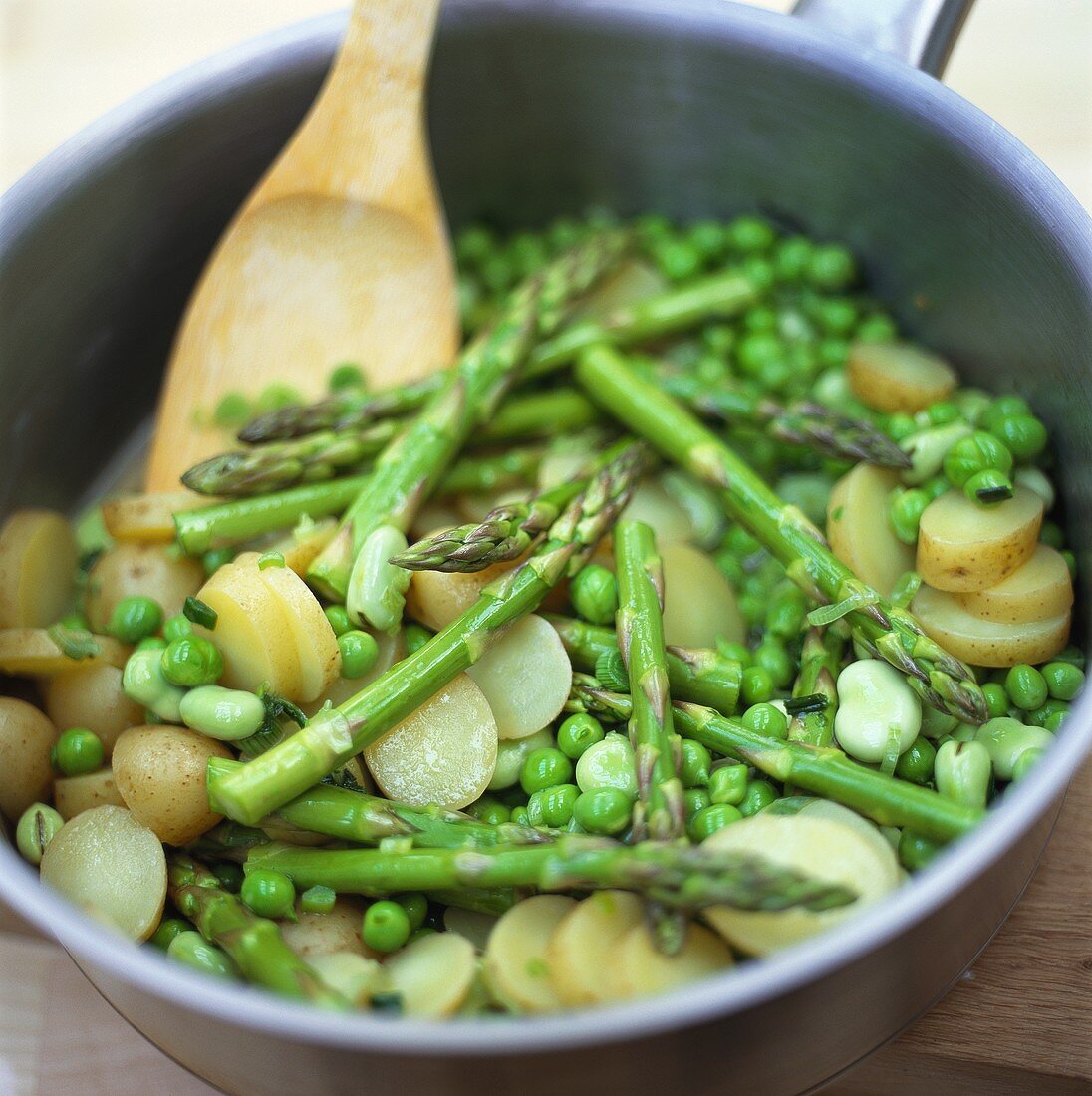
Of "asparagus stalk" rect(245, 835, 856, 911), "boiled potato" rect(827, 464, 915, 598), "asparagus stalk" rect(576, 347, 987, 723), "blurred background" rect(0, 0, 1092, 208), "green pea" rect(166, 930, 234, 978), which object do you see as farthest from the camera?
"blurred background" rect(0, 0, 1092, 208)

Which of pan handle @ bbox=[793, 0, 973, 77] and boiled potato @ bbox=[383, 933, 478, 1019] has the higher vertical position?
pan handle @ bbox=[793, 0, 973, 77]

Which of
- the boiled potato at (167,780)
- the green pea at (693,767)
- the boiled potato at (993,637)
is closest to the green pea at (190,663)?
the boiled potato at (167,780)

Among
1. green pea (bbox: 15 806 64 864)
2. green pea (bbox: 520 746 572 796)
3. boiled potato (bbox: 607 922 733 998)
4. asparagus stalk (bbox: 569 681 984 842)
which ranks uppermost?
asparagus stalk (bbox: 569 681 984 842)

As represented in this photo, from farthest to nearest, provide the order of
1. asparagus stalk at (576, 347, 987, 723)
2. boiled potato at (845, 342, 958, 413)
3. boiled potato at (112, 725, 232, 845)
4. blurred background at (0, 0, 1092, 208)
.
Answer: blurred background at (0, 0, 1092, 208) → boiled potato at (845, 342, 958, 413) → asparagus stalk at (576, 347, 987, 723) → boiled potato at (112, 725, 232, 845)

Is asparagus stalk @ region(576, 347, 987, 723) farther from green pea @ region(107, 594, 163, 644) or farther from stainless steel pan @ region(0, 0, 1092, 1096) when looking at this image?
green pea @ region(107, 594, 163, 644)

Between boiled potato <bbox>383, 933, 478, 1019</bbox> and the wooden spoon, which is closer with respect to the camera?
boiled potato <bbox>383, 933, 478, 1019</bbox>

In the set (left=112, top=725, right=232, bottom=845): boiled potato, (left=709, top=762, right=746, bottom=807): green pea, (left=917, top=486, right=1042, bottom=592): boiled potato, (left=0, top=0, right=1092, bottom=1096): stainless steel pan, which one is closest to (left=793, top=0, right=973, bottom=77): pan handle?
(left=0, top=0, right=1092, bottom=1096): stainless steel pan
